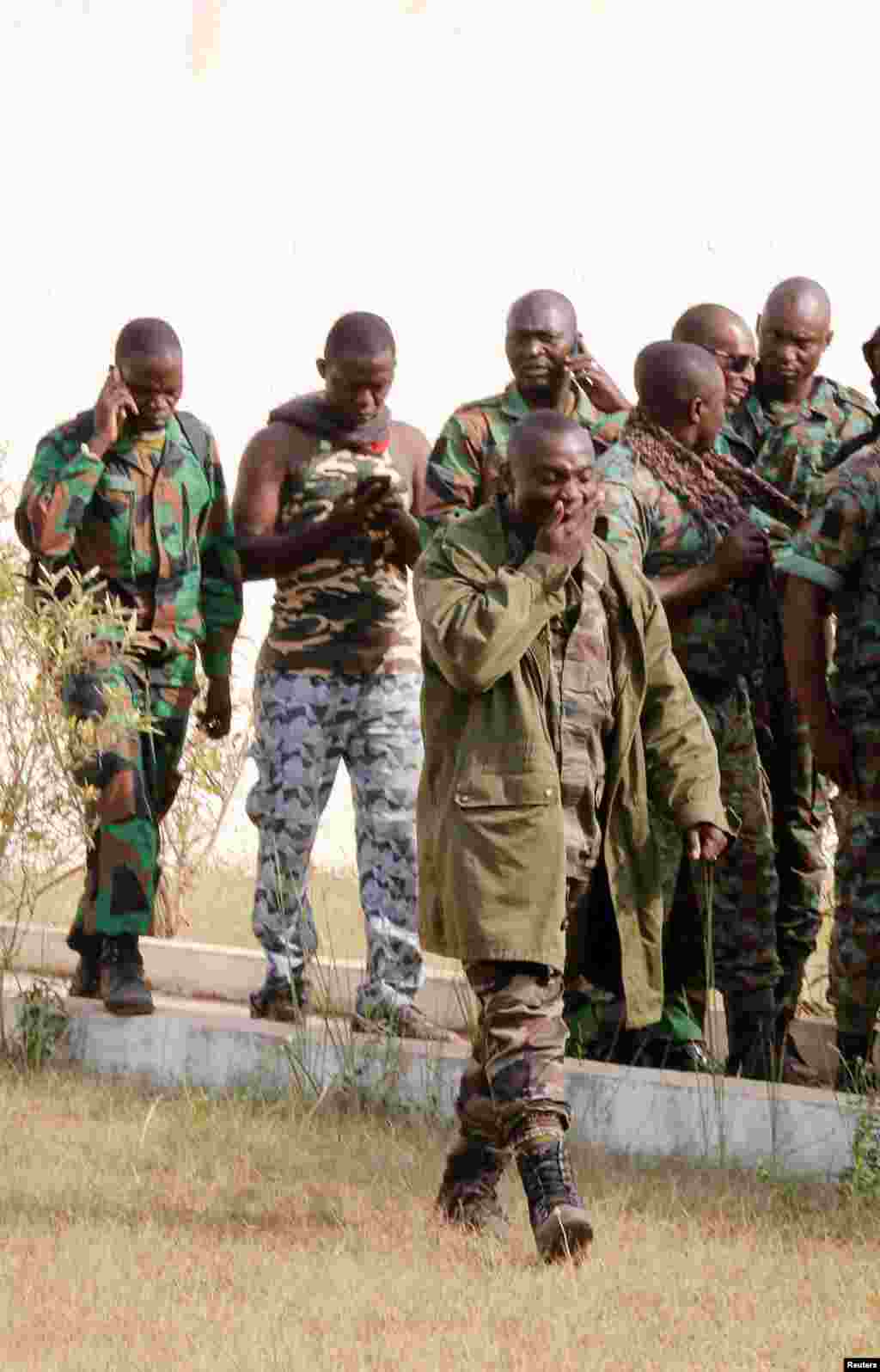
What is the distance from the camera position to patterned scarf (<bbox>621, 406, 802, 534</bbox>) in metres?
7.43

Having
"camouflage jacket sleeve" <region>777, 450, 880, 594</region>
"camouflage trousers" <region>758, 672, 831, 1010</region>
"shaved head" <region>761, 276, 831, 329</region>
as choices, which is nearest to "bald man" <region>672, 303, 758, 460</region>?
"shaved head" <region>761, 276, 831, 329</region>

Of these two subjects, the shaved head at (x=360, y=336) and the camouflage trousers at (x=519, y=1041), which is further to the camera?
the shaved head at (x=360, y=336)

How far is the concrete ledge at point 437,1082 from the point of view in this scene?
21.8ft

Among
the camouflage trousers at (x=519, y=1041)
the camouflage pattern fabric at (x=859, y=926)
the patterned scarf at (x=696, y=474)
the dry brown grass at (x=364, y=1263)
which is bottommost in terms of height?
the dry brown grass at (x=364, y=1263)

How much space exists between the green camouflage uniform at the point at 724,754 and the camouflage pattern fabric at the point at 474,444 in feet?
1.84

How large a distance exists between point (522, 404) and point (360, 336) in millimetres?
507

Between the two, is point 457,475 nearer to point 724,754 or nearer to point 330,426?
point 330,426

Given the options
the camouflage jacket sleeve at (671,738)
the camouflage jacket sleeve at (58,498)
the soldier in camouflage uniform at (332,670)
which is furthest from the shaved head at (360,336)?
the camouflage jacket sleeve at (671,738)

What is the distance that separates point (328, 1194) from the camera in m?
6.39

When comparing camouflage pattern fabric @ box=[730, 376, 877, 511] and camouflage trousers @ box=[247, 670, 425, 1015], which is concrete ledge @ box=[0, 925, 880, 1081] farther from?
camouflage pattern fabric @ box=[730, 376, 877, 511]

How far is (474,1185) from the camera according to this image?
6.00 m

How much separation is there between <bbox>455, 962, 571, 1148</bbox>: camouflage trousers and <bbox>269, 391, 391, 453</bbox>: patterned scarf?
8.69ft

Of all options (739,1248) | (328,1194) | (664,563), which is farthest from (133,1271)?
(664,563)

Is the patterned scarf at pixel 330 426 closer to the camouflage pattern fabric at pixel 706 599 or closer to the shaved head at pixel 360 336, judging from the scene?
the shaved head at pixel 360 336
